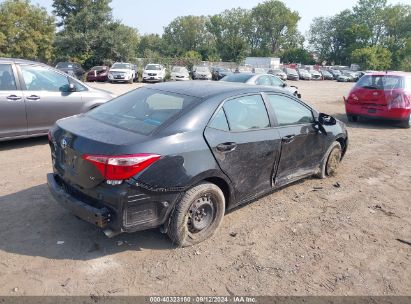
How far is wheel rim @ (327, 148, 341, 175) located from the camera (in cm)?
573

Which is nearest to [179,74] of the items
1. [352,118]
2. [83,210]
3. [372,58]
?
[352,118]

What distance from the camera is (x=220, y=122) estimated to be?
3793 millimetres

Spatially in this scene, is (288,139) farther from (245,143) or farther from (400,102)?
(400,102)

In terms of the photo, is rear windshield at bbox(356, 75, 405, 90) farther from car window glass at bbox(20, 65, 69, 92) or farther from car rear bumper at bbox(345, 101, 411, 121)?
car window glass at bbox(20, 65, 69, 92)

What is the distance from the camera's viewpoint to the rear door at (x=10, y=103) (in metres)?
6.34

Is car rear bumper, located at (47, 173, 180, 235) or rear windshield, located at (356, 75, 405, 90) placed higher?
rear windshield, located at (356, 75, 405, 90)

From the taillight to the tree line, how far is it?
3186 cm

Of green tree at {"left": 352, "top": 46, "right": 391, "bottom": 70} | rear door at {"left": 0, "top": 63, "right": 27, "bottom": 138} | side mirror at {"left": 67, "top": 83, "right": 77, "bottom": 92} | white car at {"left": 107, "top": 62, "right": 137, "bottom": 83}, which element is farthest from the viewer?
green tree at {"left": 352, "top": 46, "right": 391, "bottom": 70}

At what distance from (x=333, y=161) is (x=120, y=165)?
3.90 m

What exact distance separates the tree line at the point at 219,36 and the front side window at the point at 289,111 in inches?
1378

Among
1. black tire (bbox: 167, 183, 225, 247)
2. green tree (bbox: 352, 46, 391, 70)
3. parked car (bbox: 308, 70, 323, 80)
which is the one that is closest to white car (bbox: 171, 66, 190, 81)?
parked car (bbox: 308, 70, 323, 80)

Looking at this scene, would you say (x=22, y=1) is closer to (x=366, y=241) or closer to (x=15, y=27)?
(x=15, y=27)

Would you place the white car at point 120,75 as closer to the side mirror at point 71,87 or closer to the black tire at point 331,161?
the side mirror at point 71,87

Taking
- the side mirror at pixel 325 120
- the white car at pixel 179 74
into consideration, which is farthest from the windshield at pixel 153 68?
the side mirror at pixel 325 120
